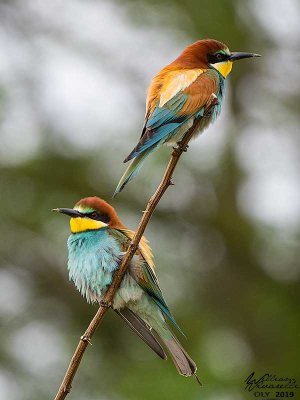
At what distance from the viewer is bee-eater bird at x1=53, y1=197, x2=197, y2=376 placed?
3.46 meters

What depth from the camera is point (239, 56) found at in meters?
3.81

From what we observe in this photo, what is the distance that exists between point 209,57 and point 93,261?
98cm

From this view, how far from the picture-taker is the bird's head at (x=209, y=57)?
12.7ft

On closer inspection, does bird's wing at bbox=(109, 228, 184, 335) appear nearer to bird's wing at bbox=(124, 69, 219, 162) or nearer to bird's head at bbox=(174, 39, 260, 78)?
bird's wing at bbox=(124, 69, 219, 162)

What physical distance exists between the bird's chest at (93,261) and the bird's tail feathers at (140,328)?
0.11m

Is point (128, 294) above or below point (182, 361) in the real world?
above

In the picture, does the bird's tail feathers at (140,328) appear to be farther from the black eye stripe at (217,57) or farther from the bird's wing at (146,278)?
the black eye stripe at (217,57)

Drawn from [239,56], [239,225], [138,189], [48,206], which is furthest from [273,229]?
[239,56]

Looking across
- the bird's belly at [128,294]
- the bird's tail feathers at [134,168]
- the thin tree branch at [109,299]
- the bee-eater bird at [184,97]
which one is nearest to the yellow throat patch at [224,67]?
the bee-eater bird at [184,97]

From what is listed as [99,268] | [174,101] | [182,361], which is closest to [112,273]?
[99,268]

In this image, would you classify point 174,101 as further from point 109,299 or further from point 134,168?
point 109,299

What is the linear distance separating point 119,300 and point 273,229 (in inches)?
133

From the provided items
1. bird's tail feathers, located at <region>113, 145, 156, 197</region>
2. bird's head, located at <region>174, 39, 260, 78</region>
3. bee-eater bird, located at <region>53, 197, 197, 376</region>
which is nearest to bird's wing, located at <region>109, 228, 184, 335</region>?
bee-eater bird, located at <region>53, 197, 197, 376</region>

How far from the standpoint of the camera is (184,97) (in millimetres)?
3559
